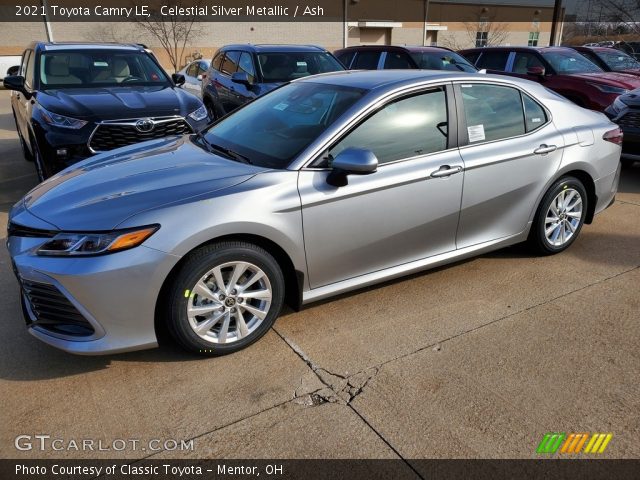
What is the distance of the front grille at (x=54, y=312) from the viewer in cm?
281

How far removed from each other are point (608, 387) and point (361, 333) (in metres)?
1.44

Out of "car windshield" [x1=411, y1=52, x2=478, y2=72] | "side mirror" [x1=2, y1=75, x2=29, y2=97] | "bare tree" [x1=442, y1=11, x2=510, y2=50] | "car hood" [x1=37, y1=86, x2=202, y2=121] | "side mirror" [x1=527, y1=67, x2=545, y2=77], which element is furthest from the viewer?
"bare tree" [x1=442, y1=11, x2=510, y2=50]

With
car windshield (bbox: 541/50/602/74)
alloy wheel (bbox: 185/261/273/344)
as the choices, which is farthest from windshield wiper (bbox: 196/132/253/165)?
car windshield (bbox: 541/50/602/74)

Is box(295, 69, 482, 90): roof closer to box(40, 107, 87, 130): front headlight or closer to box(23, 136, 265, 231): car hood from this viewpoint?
box(23, 136, 265, 231): car hood

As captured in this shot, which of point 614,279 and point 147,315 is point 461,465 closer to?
point 147,315

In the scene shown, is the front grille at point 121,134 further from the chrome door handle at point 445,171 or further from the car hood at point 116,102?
the chrome door handle at point 445,171

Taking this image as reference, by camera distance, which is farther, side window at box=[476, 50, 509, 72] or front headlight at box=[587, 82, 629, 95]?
side window at box=[476, 50, 509, 72]

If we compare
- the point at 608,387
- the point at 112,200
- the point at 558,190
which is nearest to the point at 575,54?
the point at 558,190

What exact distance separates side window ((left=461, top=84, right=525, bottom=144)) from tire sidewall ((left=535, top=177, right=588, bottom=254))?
0.60 meters

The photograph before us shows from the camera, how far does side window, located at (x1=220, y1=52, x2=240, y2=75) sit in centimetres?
924

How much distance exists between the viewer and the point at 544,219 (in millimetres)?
4422

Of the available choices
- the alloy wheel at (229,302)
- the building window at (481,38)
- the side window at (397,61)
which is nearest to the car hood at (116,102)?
the alloy wheel at (229,302)

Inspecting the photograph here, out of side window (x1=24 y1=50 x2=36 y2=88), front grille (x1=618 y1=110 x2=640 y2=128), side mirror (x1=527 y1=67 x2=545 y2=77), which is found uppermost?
side window (x1=24 y1=50 x2=36 y2=88)

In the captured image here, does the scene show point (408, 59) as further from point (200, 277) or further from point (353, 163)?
point (200, 277)
